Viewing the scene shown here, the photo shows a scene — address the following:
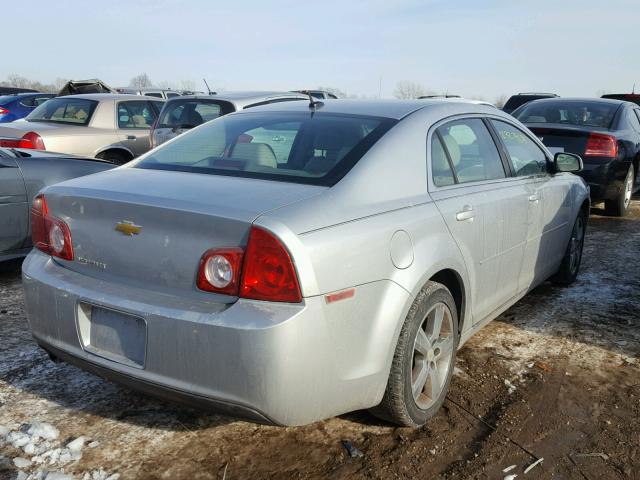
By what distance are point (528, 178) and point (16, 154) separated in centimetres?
414

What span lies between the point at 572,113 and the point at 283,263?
22.8 feet

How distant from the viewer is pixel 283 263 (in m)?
2.21

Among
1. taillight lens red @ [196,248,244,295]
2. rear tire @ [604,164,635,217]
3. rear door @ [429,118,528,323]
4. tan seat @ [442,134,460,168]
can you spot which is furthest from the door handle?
rear tire @ [604,164,635,217]

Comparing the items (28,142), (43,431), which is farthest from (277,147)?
(28,142)

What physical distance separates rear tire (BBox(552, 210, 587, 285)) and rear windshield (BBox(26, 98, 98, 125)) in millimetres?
6641

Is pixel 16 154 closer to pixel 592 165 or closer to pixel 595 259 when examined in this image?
pixel 595 259

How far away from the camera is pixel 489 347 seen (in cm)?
389

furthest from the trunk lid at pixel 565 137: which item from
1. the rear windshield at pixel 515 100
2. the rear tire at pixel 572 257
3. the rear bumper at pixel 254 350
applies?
the rear windshield at pixel 515 100

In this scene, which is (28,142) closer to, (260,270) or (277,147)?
(277,147)

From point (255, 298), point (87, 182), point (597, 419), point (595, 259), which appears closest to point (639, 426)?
point (597, 419)

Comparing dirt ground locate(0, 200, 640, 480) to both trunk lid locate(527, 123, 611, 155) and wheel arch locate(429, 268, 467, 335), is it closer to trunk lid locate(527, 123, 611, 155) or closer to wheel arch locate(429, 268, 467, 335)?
wheel arch locate(429, 268, 467, 335)

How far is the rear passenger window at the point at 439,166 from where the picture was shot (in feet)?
10.1

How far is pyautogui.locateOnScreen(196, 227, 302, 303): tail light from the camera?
7.24ft

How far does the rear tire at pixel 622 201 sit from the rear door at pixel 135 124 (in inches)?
253
